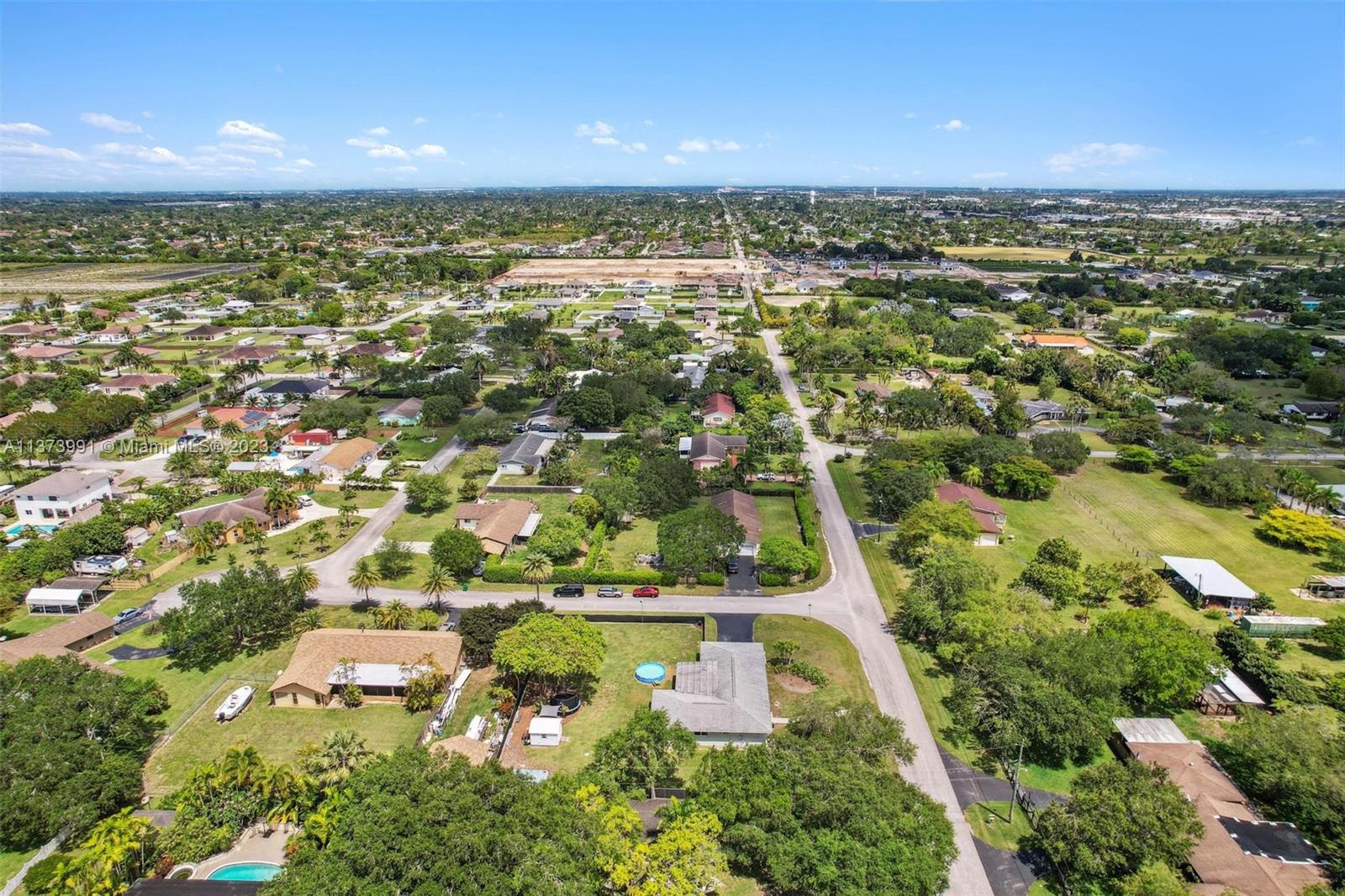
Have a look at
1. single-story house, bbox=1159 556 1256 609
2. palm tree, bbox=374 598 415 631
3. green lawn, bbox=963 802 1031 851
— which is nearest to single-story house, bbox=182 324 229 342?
palm tree, bbox=374 598 415 631

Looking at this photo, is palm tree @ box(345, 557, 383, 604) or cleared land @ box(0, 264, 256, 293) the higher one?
cleared land @ box(0, 264, 256, 293)

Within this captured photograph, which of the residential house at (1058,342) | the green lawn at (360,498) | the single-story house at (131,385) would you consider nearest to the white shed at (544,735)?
the green lawn at (360,498)

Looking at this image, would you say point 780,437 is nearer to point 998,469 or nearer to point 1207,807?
point 998,469

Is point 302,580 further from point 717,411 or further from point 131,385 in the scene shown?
point 131,385

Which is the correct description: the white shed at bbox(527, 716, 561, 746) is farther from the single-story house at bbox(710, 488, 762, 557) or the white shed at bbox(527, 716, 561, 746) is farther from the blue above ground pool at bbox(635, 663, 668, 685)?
the single-story house at bbox(710, 488, 762, 557)

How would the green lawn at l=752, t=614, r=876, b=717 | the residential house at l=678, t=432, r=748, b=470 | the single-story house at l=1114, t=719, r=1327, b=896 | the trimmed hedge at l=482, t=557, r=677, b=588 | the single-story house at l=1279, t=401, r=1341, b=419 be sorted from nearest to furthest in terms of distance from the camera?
the single-story house at l=1114, t=719, r=1327, b=896, the green lawn at l=752, t=614, r=876, b=717, the trimmed hedge at l=482, t=557, r=677, b=588, the residential house at l=678, t=432, r=748, b=470, the single-story house at l=1279, t=401, r=1341, b=419
